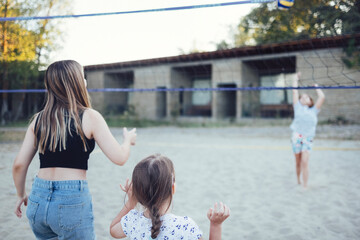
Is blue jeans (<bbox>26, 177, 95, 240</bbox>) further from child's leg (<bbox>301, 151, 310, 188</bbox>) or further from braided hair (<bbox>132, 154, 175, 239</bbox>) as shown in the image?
child's leg (<bbox>301, 151, 310, 188</bbox>)

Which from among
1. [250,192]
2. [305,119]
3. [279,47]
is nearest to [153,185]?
[250,192]

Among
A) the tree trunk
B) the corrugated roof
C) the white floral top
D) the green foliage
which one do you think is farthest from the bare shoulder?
the green foliage

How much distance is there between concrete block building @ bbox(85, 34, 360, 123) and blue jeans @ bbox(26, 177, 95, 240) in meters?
12.8

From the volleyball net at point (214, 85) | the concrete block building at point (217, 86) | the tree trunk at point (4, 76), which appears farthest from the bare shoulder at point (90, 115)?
the concrete block building at point (217, 86)

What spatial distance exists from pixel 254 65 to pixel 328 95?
458cm

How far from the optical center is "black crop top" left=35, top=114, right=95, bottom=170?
140cm

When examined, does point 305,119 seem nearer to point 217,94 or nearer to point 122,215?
point 122,215

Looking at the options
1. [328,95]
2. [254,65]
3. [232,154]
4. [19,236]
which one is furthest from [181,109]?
[19,236]

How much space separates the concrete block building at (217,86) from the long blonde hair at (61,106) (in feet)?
41.6

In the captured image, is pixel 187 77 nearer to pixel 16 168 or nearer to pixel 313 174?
pixel 313 174

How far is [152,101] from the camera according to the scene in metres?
19.8

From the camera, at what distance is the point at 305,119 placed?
14.9ft

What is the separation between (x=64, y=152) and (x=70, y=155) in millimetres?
30

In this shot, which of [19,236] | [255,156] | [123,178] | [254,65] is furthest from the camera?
[254,65]
